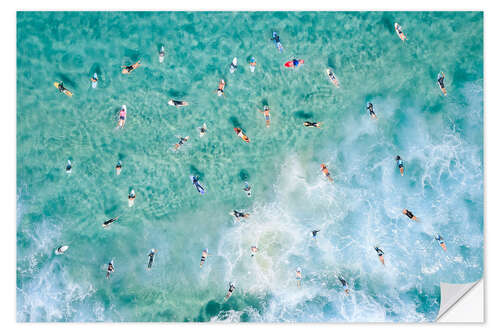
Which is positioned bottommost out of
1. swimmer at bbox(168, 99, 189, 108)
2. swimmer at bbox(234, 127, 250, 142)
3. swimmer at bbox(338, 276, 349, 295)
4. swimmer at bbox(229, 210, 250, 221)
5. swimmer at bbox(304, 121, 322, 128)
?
swimmer at bbox(338, 276, 349, 295)

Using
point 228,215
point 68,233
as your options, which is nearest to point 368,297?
point 228,215

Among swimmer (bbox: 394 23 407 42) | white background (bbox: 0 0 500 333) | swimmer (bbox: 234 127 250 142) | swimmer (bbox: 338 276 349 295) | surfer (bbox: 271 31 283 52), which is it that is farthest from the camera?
swimmer (bbox: 234 127 250 142)

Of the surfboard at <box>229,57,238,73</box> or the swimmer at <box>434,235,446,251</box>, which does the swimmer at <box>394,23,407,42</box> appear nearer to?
the surfboard at <box>229,57,238,73</box>

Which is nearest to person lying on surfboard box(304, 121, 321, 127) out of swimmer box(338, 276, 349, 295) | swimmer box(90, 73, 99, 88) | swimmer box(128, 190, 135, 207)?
swimmer box(338, 276, 349, 295)

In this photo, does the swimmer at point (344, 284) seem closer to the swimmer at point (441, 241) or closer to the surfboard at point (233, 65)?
the swimmer at point (441, 241)

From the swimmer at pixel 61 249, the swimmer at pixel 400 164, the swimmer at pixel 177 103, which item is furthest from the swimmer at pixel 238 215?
the swimmer at pixel 61 249

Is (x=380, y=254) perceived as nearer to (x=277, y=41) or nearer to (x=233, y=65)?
(x=277, y=41)

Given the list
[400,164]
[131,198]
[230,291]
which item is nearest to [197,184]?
[131,198]
